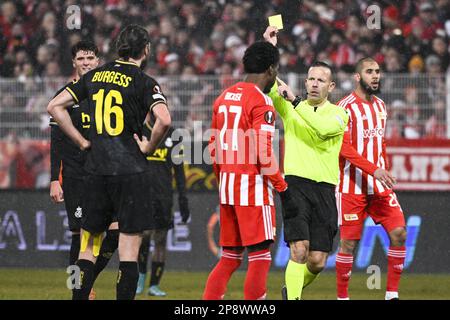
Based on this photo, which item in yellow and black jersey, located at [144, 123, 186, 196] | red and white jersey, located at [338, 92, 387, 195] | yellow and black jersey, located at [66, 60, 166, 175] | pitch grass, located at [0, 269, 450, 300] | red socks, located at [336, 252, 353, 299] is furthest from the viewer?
yellow and black jersey, located at [144, 123, 186, 196]

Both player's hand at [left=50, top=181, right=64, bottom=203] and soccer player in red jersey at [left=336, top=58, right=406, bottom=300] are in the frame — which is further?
soccer player in red jersey at [left=336, top=58, right=406, bottom=300]

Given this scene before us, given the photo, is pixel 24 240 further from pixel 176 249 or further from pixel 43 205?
pixel 176 249

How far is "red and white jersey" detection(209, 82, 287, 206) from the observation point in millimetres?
7742

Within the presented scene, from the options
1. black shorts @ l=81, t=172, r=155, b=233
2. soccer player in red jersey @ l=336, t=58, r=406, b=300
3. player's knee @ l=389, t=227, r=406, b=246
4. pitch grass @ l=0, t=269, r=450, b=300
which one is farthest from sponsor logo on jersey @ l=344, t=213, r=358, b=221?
black shorts @ l=81, t=172, r=155, b=233

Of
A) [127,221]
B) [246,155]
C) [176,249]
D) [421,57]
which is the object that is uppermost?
[421,57]

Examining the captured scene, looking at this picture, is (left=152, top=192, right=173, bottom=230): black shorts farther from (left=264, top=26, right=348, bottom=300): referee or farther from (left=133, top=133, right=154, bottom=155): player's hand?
(left=133, top=133, right=154, bottom=155): player's hand

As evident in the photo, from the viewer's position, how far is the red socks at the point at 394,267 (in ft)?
32.4

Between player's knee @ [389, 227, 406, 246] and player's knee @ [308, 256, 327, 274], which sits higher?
player's knee @ [389, 227, 406, 246]

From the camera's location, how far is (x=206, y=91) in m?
15.4

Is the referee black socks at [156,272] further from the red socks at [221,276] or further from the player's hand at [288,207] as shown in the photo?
the player's hand at [288,207]

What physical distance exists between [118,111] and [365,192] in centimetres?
329

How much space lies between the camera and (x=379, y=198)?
33.0 feet
